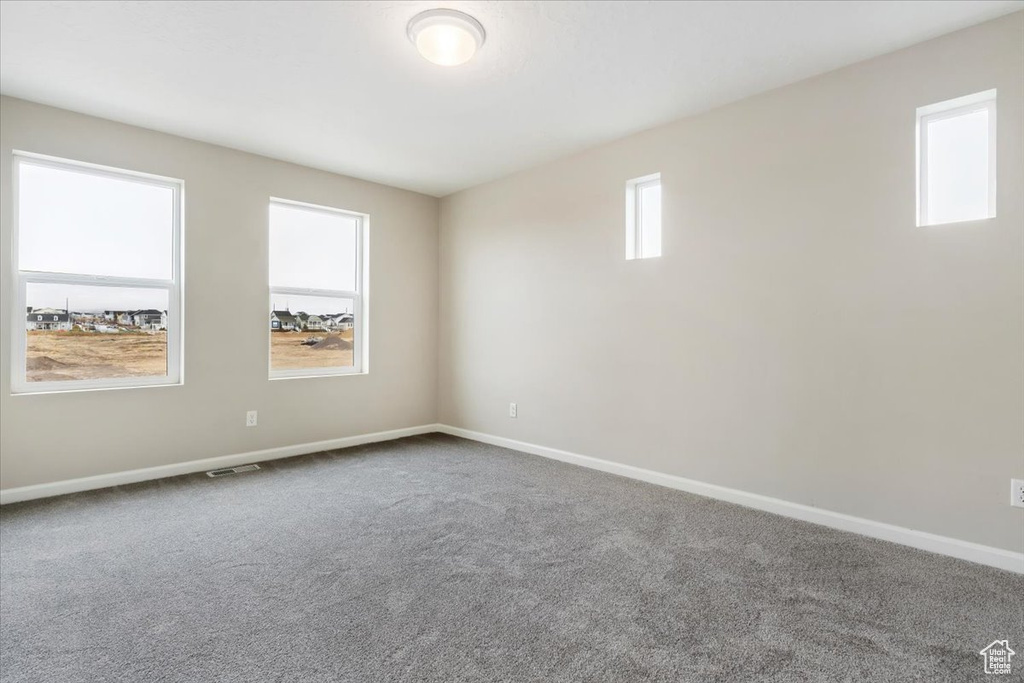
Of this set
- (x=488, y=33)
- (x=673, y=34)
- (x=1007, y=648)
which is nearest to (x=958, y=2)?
(x=673, y=34)

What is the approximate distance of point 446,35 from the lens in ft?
7.43

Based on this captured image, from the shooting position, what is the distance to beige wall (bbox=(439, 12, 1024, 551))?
2.24 m

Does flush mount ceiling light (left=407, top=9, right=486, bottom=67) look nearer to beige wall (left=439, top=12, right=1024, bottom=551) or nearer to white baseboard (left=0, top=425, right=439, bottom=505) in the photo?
beige wall (left=439, top=12, right=1024, bottom=551)

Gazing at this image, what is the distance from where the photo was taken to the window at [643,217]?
360 cm

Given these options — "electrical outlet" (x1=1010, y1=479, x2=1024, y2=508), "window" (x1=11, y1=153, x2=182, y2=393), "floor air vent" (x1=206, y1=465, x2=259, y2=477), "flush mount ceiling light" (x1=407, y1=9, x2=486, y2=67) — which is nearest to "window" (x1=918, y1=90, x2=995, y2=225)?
"electrical outlet" (x1=1010, y1=479, x2=1024, y2=508)

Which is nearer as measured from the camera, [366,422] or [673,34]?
[673,34]

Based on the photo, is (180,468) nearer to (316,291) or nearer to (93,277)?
(93,277)

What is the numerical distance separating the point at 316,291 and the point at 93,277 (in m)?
1.56

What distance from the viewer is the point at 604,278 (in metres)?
3.79

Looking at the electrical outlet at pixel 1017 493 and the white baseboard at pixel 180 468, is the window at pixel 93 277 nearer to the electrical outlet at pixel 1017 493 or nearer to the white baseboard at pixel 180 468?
the white baseboard at pixel 180 468

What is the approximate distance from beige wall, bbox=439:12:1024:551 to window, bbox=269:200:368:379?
1867 mm

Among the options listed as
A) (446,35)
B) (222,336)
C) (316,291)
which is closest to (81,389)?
(222,336)

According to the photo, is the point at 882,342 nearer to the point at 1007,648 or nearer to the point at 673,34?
the point at 1007,648

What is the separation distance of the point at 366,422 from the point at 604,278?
8.89 ft
